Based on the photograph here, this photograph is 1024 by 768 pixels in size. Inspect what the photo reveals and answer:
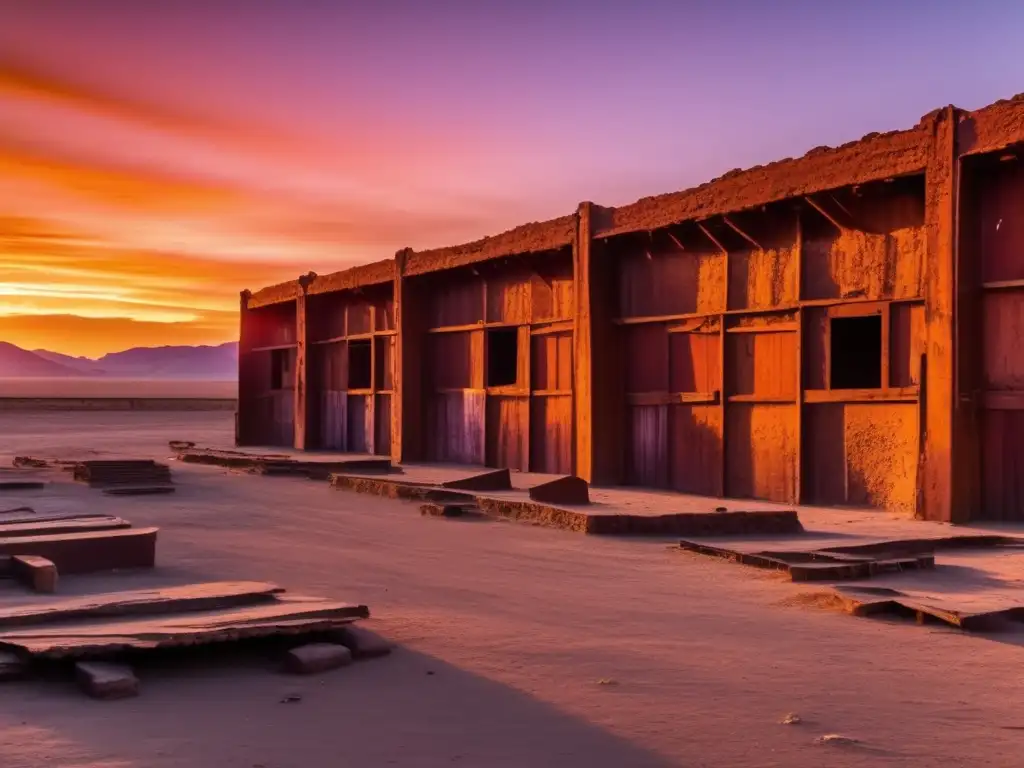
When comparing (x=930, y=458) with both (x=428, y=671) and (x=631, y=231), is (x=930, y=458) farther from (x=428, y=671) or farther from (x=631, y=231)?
(x=428, y=671)

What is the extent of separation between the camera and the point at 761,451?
48.8 ft

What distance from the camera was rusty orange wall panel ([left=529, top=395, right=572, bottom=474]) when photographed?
60.3 ft

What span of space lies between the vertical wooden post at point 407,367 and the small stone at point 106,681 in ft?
56.9

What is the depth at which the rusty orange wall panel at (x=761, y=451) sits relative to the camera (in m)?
14.4

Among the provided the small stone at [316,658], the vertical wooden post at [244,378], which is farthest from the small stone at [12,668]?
the vertical wooden post at [244,378]

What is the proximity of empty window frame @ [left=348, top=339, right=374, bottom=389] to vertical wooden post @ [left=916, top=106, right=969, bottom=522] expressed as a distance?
15.7 metres

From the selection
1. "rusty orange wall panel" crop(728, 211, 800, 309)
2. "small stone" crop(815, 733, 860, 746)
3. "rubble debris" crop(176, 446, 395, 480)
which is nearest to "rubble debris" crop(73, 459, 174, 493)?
"rubble debris" crop(176, 446, 395, 480)

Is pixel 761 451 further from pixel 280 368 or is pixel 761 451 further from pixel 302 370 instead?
pixel 280 368

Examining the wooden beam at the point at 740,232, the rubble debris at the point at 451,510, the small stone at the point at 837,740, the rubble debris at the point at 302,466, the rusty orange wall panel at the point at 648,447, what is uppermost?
the wooden beam at the point at 740,232

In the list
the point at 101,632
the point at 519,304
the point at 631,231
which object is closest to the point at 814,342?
the point at 631,231

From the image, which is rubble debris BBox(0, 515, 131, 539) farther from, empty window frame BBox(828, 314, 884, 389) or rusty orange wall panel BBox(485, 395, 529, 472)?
rusty orange wall panel BBox(485, 395, 529, 472)

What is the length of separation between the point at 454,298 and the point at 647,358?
618 centimetres

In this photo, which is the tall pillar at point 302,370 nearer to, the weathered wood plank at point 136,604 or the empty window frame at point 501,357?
the empty window frame at point 501,357

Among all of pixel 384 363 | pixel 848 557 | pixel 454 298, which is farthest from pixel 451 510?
pixel 384 363
